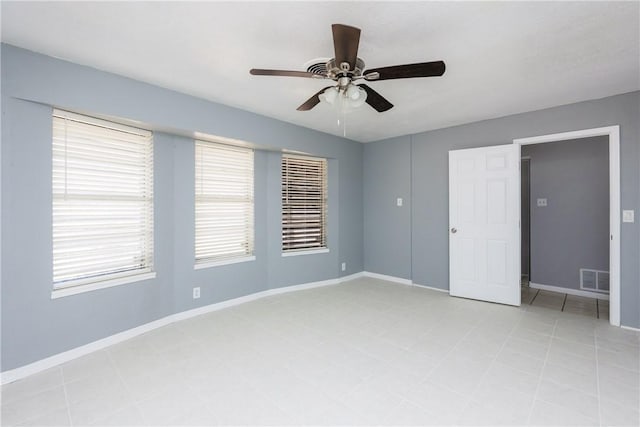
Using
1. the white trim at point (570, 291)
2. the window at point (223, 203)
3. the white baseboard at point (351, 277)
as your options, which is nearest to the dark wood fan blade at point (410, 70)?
the window at point (223, 203)

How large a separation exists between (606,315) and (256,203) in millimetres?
4598

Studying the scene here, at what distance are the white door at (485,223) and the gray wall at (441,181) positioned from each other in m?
0.20

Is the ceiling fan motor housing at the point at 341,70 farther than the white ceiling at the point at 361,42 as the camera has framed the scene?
Yes

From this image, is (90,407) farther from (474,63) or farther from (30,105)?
(474,63)

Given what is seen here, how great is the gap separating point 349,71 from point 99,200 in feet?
8.39

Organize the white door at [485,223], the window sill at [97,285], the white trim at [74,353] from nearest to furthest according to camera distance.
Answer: the white trim at [74,353]
the window sill at [97,285]
the white door at [485,223]

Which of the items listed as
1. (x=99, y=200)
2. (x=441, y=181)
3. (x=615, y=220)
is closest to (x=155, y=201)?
(x=99, y=200)

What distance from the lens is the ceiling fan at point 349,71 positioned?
63.2 inches

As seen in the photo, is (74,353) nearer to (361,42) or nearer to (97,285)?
(97,285)

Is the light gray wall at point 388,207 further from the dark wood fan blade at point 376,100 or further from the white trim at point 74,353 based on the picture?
the white trim at point 74,353

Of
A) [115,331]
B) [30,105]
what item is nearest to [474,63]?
[30,105]

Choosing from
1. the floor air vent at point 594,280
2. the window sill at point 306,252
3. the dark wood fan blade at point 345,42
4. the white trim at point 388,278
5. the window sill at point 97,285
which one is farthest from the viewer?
the white trim at point 388,278

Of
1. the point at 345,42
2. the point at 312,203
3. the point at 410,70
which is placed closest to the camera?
the point at 345,42

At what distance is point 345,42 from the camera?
1604 mm
